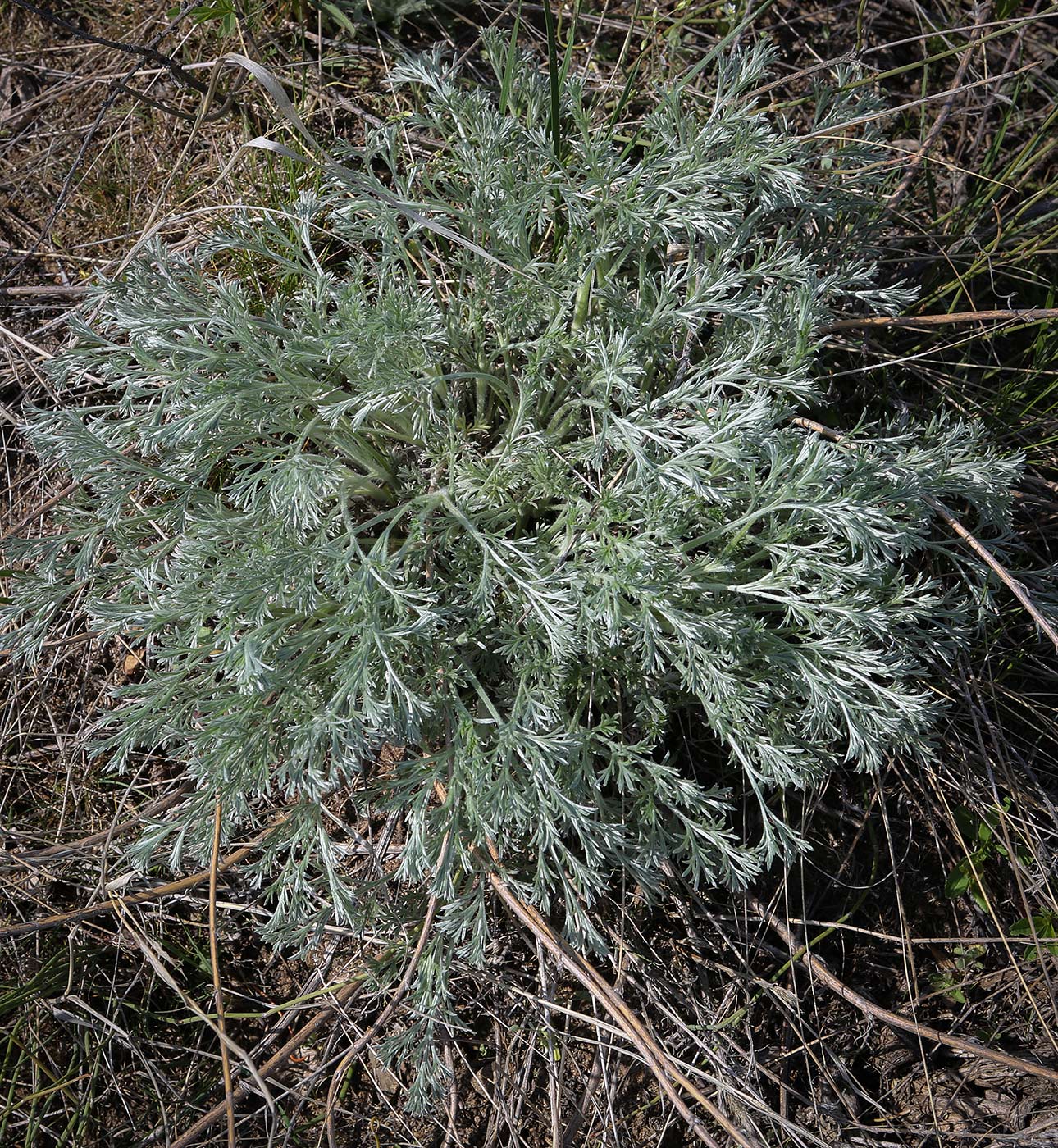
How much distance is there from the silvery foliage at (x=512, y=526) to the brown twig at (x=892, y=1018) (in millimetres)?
363

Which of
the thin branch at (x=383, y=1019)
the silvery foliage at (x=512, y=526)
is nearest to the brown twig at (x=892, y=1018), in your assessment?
the silvery foliage at (x=512, y=526)

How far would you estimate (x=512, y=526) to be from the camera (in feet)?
7.42

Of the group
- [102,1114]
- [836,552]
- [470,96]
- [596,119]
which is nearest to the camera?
[836,552]

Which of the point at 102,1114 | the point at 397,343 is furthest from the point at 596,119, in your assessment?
the point at 102,1114

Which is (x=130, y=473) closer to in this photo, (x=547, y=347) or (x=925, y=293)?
(x=547, y=347)

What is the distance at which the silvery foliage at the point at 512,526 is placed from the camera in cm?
206

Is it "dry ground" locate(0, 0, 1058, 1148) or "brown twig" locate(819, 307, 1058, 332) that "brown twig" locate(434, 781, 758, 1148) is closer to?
"dry ground" locate(0, 0, 1058, 1148)

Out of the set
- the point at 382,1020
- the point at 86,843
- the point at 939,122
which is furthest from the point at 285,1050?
Answer: the point at 939,122

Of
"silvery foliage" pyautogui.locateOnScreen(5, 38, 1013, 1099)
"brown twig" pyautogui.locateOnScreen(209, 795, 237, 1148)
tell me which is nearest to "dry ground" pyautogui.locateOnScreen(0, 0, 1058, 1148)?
"brown twig" pyautogui.locateOnScreen(209, 795, 237, 1148)

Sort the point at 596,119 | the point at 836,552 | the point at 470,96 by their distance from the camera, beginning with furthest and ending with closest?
the point at 596,119
the point at 470,96
the point at 836,552

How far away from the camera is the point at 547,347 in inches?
86.3

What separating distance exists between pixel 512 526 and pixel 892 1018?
5.67ft

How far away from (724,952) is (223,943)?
1.48 metres

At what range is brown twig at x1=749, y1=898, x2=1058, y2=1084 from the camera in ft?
8.10
